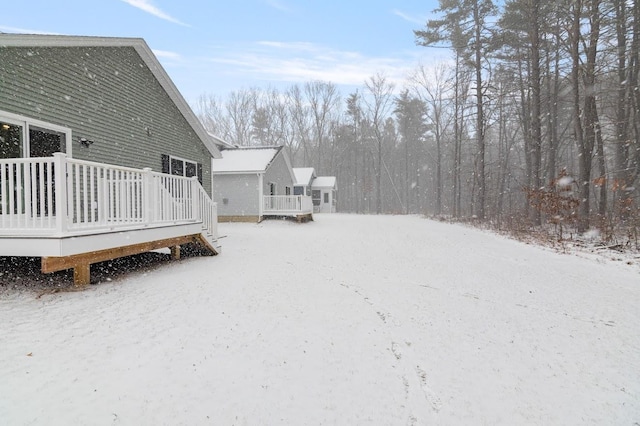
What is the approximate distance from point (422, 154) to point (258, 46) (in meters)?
24.2

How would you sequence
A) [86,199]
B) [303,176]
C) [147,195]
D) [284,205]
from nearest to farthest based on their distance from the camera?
[86,199] < [147,195] < [284,205] < [303,176]

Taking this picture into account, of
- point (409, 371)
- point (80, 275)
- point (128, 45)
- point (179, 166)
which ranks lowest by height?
point (409, 371)

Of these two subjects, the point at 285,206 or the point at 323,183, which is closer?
the point at 285,206

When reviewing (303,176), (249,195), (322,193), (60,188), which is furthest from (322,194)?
(60,188)

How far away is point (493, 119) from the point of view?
23.1 m

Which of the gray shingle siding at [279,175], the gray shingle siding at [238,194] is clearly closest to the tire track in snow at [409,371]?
the gray shingle siding at [238,194]

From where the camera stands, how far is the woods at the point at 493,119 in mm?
11352

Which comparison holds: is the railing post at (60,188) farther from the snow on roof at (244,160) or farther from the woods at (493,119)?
the snow on roof at (244,160)

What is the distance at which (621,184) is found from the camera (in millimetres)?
10047

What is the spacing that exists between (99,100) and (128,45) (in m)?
1.85

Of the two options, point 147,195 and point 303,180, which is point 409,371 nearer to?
point 147,195

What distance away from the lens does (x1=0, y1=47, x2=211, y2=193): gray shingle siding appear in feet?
19.0

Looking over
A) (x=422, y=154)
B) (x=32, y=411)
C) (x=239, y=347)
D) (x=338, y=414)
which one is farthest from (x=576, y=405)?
(x=422, y=154)

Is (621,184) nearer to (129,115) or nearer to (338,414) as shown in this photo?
(338,414)
